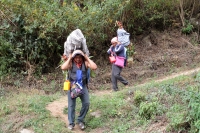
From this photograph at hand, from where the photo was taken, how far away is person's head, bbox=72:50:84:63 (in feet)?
17.8

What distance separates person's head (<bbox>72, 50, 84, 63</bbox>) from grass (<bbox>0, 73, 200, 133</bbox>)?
1390 mm

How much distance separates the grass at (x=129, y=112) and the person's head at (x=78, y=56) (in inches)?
54.7

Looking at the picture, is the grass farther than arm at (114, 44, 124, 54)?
No

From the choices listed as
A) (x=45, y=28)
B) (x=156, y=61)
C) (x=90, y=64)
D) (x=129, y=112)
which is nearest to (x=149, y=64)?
(x=156, y=61)

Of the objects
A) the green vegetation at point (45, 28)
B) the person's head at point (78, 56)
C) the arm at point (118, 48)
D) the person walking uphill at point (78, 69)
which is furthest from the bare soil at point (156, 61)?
the person's head at point (78, 56)

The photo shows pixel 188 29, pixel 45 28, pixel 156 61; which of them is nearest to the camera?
pixel 45 28

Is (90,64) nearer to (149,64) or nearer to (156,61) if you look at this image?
(149,64)

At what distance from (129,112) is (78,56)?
1.61 meters

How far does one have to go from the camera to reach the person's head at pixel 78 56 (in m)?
5.42

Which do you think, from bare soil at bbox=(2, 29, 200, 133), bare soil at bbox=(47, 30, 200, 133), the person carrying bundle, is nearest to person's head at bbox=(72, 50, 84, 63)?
the person carrying bundle

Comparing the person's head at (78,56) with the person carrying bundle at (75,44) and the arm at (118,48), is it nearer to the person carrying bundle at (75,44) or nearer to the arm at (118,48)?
the person carrying bundle at (75,44)

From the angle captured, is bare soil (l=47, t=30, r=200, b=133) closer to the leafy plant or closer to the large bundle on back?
the leafy plant

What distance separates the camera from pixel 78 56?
5.50 m

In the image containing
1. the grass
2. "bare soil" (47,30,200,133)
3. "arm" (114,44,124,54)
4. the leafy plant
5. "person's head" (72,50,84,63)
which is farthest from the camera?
the leafy plant
